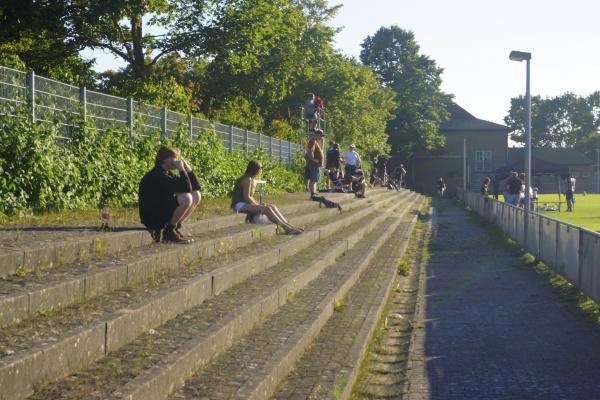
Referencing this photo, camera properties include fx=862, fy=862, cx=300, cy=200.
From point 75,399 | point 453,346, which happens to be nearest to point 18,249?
point 75,399

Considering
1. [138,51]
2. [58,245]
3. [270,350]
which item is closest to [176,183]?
[58,245]

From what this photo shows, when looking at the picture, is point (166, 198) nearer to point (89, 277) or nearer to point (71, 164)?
point (71, 164)

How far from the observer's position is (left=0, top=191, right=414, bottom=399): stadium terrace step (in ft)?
13.3

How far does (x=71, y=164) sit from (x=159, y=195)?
85.8 inches

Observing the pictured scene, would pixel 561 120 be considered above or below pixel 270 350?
above

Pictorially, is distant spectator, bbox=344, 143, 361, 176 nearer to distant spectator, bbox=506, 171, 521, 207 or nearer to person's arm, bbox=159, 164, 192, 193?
distant spectator, bbox=506, 171, 521, 207

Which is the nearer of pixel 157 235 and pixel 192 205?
pixel 157 235

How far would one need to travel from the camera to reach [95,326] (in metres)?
4.80

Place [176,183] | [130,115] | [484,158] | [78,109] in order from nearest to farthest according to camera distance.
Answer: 1. [176,183]
2. [78,109]
3. [130,115]
4. [484,158]

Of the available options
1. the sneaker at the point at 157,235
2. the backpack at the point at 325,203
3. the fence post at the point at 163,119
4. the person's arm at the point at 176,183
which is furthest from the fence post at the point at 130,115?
the backpack at the point at 325,203

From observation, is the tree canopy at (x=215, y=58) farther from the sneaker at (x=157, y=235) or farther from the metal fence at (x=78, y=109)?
the sneaker at (x=157, y=235)

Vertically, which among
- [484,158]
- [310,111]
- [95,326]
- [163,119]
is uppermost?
[484,158]

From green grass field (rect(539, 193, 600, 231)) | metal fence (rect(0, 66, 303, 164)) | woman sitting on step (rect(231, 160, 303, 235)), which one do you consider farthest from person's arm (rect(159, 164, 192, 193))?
green grass field (rect(539, 193, 600, 231))

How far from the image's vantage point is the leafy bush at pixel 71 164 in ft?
31.1
